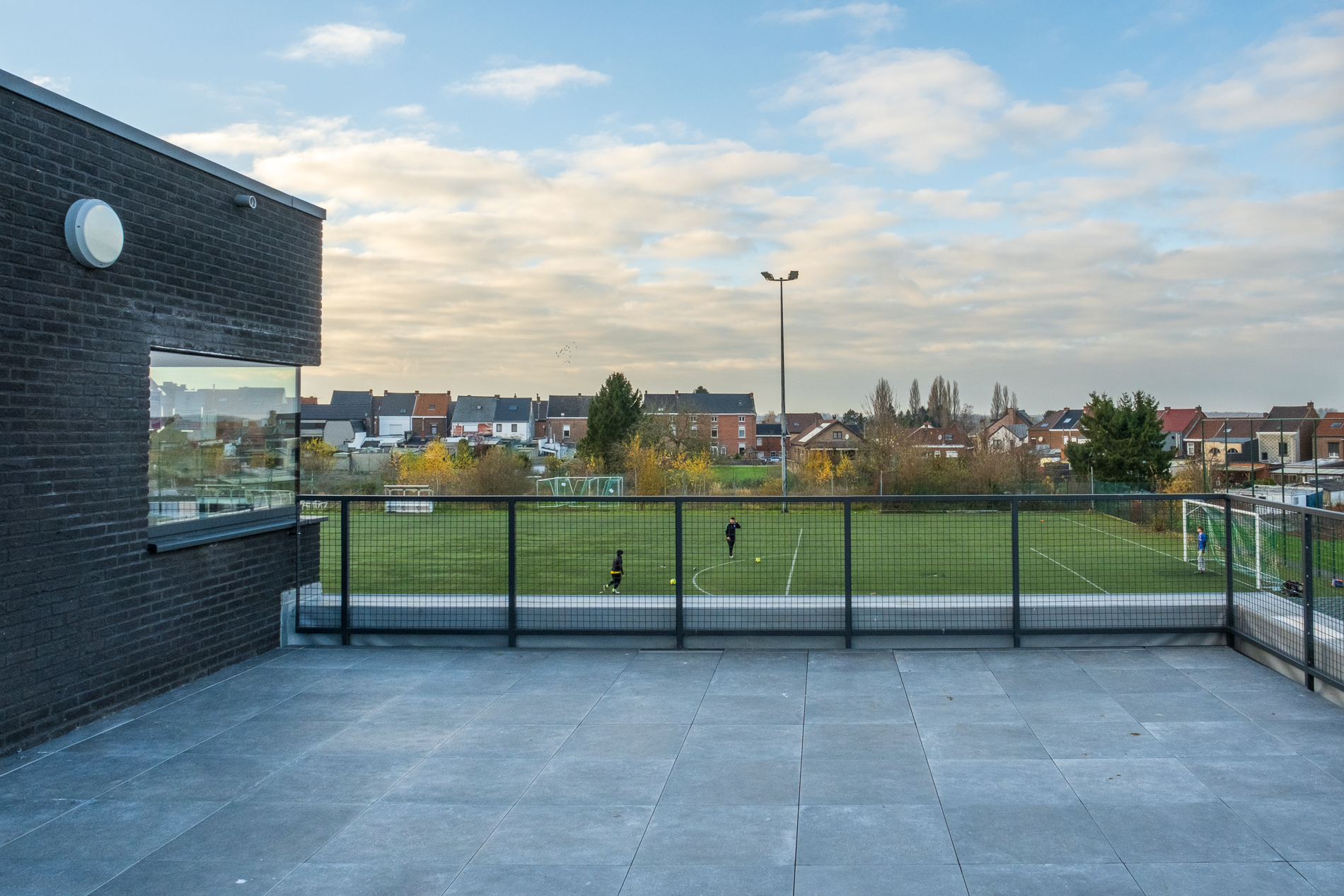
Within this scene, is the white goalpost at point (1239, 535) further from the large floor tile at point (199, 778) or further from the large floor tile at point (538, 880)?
the large floor tile at point (199, 778)

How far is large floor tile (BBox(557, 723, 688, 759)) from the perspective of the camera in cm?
565

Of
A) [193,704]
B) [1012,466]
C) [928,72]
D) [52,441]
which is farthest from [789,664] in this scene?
[1012,466]

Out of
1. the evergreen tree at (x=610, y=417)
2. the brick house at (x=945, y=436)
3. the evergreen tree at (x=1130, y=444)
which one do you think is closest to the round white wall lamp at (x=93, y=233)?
the evergreen tree at (x=1130, y=444)

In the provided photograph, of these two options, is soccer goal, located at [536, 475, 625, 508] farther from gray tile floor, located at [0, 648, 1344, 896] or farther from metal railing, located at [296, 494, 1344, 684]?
gray tile floor, located at [0, 648, 1344, 896]

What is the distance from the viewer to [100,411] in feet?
21.5

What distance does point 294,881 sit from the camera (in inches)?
155

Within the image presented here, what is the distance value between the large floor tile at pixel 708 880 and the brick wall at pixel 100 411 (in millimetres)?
4274

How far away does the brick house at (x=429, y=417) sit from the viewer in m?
110

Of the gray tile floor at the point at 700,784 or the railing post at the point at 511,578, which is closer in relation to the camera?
the gray tile floor at the point at 700,784

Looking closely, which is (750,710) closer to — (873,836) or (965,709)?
(965,709)

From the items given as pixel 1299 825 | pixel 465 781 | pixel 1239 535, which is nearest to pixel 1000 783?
pixel 1299 825

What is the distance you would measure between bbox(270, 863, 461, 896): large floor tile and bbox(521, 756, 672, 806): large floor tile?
908 mm

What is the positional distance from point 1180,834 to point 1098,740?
4.86 ft

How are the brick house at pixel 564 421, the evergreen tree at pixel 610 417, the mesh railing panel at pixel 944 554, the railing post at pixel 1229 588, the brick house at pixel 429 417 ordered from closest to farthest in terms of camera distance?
the railing post at pixel 1229 588
the mesh railing panel at pixel 944 554
the evergreen tree at pixel 610 417
the brick house at pixel 564 421
the brick house at pixel 429 417
